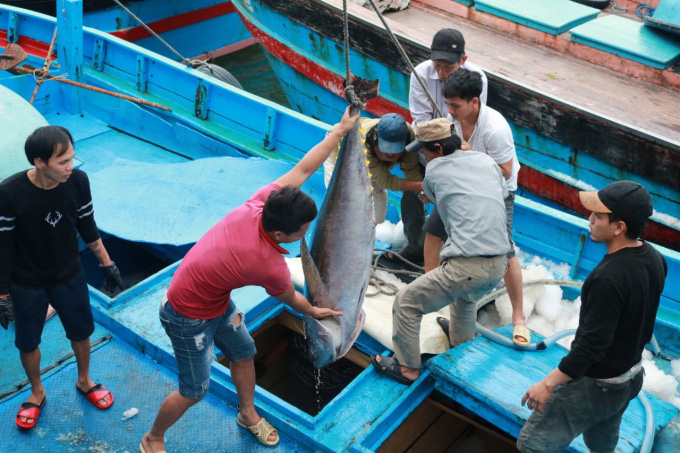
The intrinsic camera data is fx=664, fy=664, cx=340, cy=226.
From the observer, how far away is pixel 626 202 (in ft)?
8.29

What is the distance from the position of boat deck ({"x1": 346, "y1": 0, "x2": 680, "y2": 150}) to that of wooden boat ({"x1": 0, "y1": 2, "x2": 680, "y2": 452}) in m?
1.51

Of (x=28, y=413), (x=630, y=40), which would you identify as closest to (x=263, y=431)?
(x=28, y=413)

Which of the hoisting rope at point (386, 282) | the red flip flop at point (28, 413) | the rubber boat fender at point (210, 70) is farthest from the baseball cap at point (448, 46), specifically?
the rubber boat fender at point (210, 70)

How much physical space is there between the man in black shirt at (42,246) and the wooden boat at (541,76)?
3940 mm

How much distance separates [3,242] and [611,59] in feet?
19.2

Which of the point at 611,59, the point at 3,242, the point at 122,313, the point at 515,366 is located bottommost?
the point at 122,313

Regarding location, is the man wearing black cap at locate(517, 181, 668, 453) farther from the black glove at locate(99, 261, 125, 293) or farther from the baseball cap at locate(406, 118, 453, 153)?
the black glove at locate(99, 261, 125, 293)

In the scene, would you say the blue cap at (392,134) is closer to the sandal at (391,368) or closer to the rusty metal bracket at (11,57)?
the sandal at (391,368)

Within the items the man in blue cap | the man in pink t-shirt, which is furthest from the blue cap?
the man in pink t-shirt

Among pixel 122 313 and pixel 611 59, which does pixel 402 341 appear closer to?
pixel 122 313

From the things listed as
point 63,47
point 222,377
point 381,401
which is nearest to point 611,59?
point 381,401

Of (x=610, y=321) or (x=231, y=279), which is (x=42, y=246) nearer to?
(x=231, y=279)

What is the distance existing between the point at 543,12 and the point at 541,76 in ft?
4.25

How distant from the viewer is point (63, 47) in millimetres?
6773
